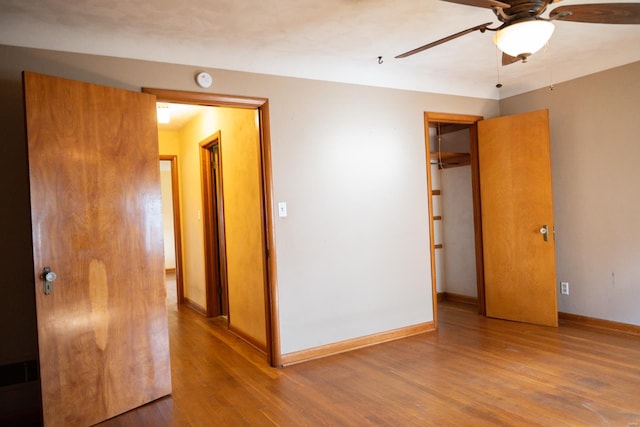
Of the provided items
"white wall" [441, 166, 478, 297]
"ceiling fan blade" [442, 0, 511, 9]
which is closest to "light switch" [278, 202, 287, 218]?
"ceiling fan blade" [442, 0, 511, 9]

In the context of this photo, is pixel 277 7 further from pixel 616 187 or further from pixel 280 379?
pixel 616 187

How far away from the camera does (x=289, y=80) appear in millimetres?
3348

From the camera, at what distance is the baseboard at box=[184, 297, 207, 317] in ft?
16.7

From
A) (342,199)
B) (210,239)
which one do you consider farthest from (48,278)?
(210,239)

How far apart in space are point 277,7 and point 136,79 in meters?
1.08

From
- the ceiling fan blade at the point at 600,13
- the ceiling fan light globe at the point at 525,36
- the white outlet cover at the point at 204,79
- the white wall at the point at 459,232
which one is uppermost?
the white outlet cover at the point at 204,79

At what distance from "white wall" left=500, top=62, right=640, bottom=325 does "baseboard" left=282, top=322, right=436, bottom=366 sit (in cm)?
151

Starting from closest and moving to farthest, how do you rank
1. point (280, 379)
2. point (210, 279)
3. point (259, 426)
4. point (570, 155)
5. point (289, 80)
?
point (259, 426) → point (280, 379) → point (289, 80) → point (570, 155) → point (210, 279)

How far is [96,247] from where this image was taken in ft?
8.17

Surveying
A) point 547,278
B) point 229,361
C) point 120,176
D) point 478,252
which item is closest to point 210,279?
point 229,361

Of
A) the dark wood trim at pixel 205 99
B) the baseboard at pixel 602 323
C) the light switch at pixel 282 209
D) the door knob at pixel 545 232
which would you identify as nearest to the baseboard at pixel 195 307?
the light switch at pixel 282 209

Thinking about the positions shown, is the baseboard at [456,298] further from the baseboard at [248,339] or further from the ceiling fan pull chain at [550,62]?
the baseboard at [248,339]

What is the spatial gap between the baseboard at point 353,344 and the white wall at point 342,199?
46 mm

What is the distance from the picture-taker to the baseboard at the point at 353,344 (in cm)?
330
